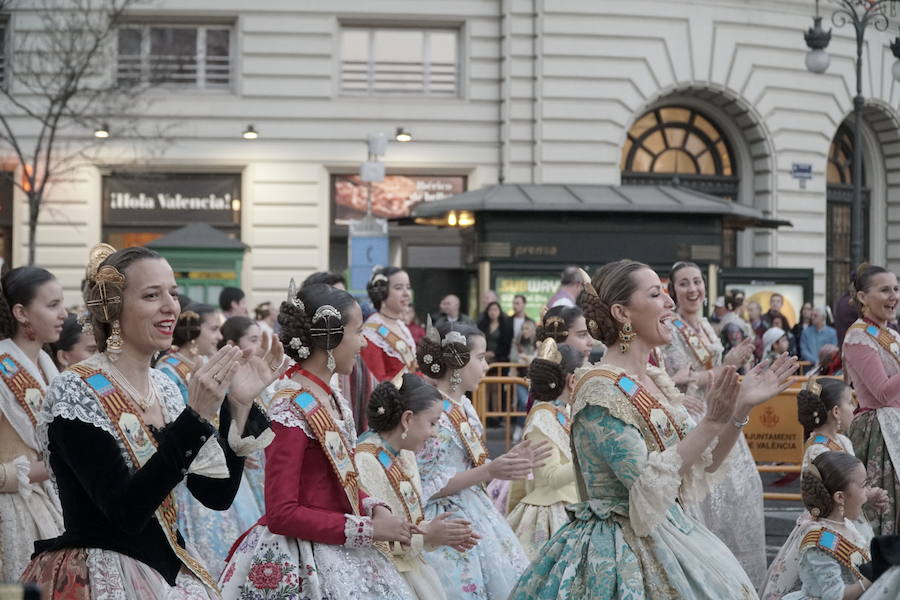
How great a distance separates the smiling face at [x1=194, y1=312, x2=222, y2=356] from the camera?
32.3ft

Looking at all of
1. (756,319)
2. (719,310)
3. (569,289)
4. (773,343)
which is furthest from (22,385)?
(756,319)

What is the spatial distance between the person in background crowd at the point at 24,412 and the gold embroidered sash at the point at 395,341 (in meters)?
4.59

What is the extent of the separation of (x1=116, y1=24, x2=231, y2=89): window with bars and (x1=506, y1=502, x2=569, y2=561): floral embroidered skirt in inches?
890

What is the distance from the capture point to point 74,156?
29.3 metres

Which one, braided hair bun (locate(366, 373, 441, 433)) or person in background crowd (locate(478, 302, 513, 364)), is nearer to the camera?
braided hair bun (locate(366, 373, 441, 433))

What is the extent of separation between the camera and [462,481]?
7.46 meters

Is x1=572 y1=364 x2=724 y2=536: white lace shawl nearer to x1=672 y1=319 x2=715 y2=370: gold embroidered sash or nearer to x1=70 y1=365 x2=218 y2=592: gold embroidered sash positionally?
x1=70 y1=365 x2=218 y2=592: gold embroidered sash

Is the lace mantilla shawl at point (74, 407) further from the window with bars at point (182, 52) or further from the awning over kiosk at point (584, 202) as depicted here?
the window with bars at point (182, 52)

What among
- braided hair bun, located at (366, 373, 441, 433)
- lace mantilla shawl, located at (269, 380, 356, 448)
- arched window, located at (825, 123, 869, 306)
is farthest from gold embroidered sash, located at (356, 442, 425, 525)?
arched window, located at (825, 123, 869, 306)

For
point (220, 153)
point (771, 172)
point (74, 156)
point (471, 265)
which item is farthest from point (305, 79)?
point (771, 172)

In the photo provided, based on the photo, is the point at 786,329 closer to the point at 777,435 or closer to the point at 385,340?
the point at 777,435

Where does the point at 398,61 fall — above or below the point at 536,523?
above

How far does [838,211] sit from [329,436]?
99.3ft

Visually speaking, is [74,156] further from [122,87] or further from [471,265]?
[471,265]
